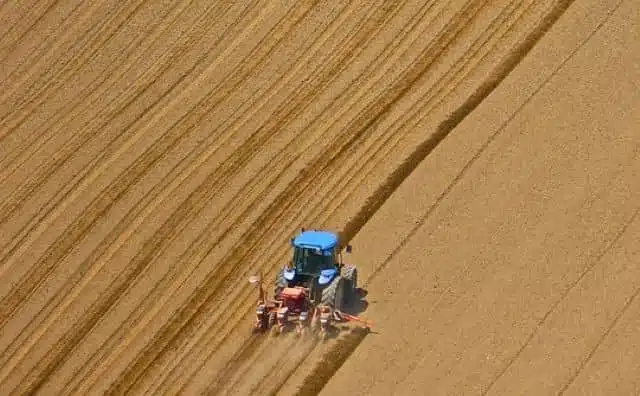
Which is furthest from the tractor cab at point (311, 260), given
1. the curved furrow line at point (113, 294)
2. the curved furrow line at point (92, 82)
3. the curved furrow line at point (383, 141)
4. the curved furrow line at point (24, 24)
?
the curved furrow line at point (24, 24)

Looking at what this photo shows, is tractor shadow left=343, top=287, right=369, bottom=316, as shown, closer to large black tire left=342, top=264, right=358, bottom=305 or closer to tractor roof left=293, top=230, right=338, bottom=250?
large black tire left=342, top=264, right=358, bottom=305

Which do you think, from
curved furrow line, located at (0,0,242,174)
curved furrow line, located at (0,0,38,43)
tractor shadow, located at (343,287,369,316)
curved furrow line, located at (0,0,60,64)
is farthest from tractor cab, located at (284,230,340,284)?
curved furrow line, located at (0,0,38,43)

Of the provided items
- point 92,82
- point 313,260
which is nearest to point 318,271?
point 313,260

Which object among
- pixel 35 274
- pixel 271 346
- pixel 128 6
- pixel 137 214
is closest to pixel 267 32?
pixel 128 6

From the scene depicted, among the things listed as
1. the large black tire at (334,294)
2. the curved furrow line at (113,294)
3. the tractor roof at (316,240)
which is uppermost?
the tractor roof at (316,240)

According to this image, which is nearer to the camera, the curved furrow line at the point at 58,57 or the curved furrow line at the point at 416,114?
the curved furrow line at the point at 416,114

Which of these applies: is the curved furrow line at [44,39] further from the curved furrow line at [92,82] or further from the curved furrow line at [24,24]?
the curved furrow line at [92,82]

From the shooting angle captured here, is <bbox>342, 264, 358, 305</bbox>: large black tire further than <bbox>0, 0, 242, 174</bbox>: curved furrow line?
No

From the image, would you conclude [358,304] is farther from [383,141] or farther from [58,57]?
[58,57]
